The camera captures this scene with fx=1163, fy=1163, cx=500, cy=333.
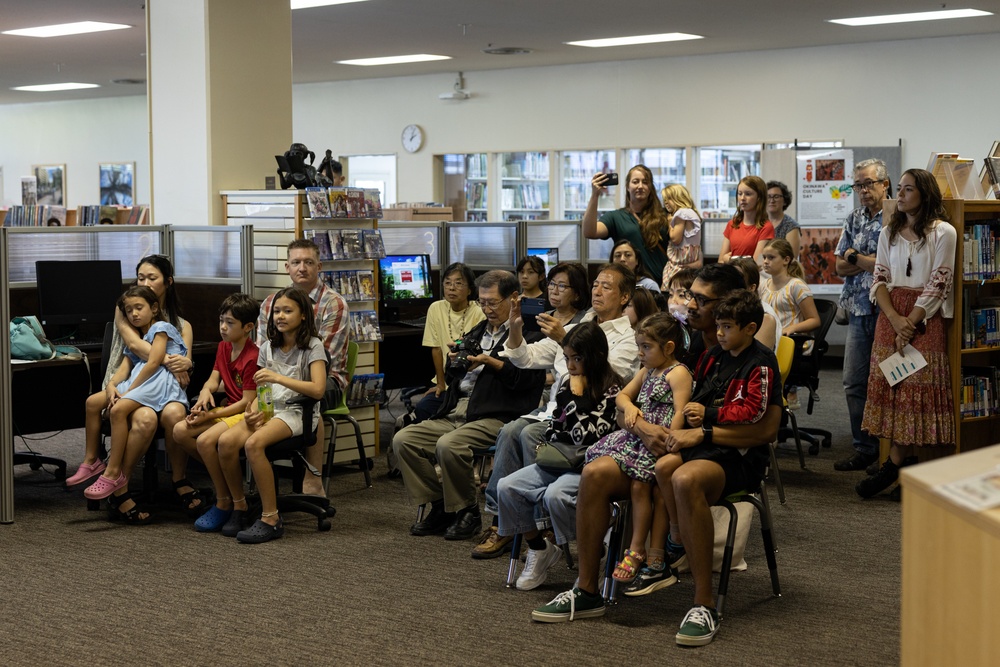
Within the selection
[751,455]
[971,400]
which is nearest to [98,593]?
[751,455]

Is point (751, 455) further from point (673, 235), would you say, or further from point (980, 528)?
point (673, 235)

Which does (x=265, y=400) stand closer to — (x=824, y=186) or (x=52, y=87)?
(x=824, y=186)

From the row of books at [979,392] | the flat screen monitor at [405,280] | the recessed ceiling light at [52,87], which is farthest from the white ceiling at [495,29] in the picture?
the row of books at [979,392]

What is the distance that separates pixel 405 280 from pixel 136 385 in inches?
94.4

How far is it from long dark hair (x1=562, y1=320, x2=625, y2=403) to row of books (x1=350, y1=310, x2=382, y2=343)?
2.31 meters

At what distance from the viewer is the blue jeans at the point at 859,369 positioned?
5.98m

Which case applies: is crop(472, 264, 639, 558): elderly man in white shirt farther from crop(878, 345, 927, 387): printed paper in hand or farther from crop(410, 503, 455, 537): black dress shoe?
crop(878, 345, 927, 387): printed paper in hand

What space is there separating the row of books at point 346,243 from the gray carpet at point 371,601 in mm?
1501

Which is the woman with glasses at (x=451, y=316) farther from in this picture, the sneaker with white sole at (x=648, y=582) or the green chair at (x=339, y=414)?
the sneaker with white sole at (x=648, y=582)

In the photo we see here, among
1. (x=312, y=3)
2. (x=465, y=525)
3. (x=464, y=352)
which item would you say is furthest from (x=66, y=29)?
(x=465, y=525)

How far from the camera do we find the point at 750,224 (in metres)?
6.57

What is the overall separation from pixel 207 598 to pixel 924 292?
331 cm

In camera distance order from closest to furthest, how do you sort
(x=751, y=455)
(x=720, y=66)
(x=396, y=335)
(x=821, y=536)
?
(x=751, y=455), (x=821, y=536), (x=396, y=335), (x=720, y=66)

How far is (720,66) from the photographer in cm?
1209
